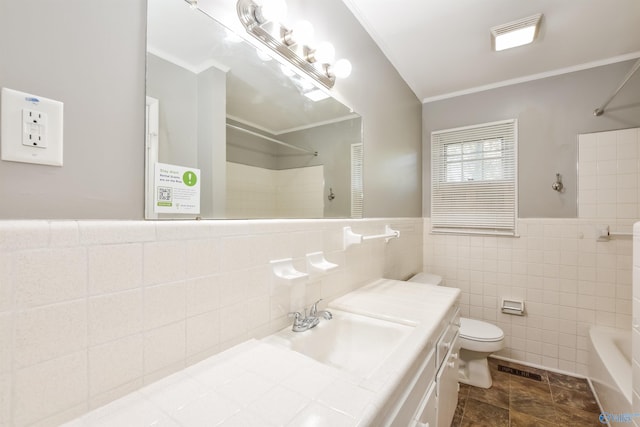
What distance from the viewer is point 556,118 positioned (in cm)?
243

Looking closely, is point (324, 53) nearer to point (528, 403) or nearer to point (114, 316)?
point (114, 316)

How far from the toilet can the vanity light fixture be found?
80.5 inches

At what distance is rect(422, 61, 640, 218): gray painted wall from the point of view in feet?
7.39

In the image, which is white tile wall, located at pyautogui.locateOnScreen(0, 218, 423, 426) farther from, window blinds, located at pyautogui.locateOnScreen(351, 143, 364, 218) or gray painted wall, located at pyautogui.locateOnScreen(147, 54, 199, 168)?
window blinds, located at pyautogui.locateOnScreen(351, 143, 364, 218)

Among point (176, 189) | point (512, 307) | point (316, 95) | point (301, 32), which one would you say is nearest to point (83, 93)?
point (176, 189)

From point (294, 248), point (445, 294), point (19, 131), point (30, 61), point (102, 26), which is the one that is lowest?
point (445, 294)

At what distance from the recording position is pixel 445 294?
1580 mm

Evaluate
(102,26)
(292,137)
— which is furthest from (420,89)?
(102,26)

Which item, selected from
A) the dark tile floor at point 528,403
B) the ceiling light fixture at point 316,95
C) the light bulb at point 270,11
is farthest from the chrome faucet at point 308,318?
the dark tile floor at point 528,403

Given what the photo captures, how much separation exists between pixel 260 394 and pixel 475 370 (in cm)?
217

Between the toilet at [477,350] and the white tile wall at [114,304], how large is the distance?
1765 mm

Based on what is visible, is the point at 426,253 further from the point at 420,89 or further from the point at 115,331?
the point at 115,331

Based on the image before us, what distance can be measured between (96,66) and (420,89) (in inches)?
109

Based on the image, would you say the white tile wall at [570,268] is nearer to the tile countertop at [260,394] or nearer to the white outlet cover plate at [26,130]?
the tile countertop at [260,394]
